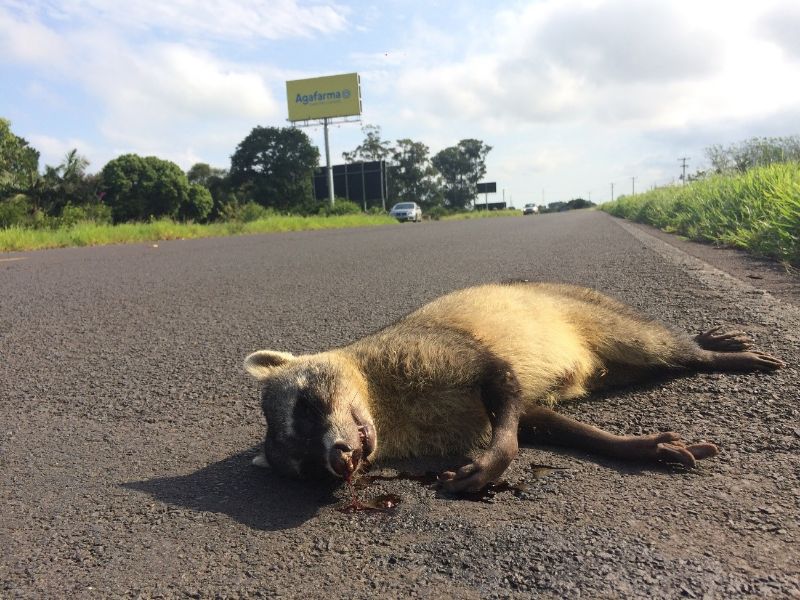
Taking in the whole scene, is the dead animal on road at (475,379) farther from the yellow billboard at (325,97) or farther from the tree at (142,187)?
the yellow billboard at (325,97)

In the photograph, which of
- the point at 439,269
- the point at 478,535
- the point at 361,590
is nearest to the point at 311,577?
the point at 361,590

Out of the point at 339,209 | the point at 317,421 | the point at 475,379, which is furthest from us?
the point at 339,209

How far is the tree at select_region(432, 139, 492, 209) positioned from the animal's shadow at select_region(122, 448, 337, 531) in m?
96.5

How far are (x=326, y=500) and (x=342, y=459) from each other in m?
0.16

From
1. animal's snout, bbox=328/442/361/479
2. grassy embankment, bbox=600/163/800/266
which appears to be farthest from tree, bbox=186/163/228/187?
animal's snout, bbox=328/442/361/479

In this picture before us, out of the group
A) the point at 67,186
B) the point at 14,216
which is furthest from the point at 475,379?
the point at 67,186

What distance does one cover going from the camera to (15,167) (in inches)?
1291

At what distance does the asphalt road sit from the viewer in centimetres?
158

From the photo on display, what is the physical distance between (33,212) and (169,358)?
2416 cm

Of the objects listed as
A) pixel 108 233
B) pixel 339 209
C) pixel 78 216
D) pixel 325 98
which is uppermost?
pixel 325 98

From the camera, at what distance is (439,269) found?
8.06m

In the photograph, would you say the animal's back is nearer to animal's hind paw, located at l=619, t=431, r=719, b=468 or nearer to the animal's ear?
the animal's ear

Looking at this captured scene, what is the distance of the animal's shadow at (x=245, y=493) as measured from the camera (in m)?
2.02

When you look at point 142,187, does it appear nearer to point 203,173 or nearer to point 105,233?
point 203,173
